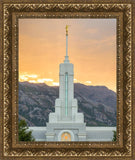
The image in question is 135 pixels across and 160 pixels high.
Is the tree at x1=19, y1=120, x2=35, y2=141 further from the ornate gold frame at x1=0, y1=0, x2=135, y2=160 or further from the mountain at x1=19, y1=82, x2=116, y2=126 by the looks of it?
the ornate gold frame at x1=0, y1=0, x2=135, y2=160

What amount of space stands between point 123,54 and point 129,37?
569mm

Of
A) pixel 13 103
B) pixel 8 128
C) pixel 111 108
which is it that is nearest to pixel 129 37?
pixel 111 108

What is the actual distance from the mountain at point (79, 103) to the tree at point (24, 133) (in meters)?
0.27

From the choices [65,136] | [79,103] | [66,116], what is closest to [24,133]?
[65,136]

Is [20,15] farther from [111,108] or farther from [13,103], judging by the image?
[111,108]

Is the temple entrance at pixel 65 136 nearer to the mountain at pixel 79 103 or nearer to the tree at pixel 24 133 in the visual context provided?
the mountain at pixel 79 103

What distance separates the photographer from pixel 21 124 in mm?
→ 7184

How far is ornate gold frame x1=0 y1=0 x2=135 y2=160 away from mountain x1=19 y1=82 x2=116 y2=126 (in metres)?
0.83

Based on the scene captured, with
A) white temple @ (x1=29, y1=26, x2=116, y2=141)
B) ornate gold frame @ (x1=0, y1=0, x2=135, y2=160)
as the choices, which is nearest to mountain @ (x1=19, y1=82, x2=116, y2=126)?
white temple @ (x1=29, y1=26, x2=116, y2=141)

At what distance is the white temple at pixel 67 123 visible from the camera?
298 inches

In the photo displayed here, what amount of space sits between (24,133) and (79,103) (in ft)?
8.07

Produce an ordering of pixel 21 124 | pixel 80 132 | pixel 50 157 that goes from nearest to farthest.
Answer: pixel 50 157 → pixel 21 124 → pixel 80 132

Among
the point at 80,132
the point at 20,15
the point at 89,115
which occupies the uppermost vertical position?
the point at 20,15

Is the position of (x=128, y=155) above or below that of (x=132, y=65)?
below
